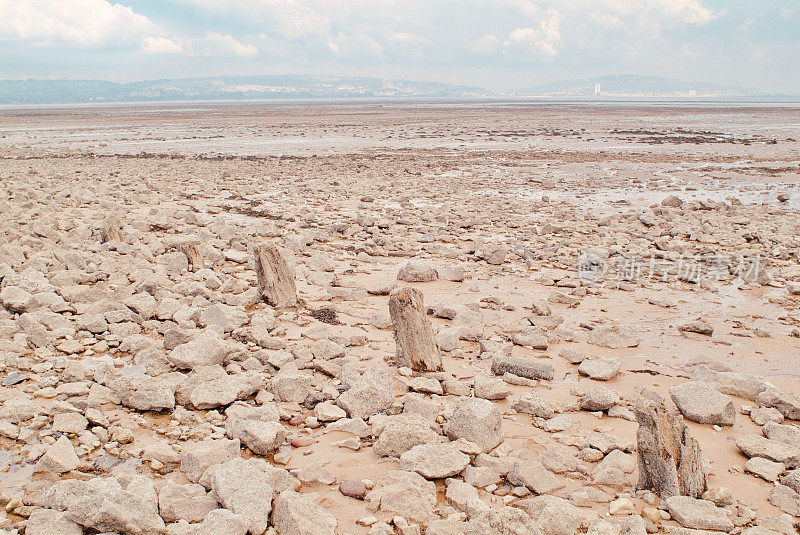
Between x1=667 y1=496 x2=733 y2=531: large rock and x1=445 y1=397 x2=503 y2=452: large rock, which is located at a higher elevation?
x1=445 y1=397 x2=503 y2=452: large rock

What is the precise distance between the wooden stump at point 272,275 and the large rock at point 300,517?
3817mm

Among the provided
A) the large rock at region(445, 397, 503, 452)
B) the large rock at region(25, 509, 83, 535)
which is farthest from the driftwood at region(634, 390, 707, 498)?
the large rock at region(25, 509, 83, 535)

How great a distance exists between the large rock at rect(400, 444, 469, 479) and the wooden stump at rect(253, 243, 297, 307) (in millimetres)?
3455

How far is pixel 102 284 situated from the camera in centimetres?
711

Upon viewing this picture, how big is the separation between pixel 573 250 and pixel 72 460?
7.84 metres

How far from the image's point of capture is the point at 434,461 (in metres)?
3.59

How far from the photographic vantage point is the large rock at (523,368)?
5102 mm

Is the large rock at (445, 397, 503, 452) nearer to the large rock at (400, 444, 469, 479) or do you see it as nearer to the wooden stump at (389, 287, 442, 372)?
the large rock at (400, 444, 469, 479)

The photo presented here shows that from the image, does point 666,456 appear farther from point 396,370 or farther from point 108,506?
point 108,506

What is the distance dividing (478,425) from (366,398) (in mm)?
927

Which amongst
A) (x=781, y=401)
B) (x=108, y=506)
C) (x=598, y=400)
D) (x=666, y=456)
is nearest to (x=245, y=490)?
(x=108, y=506)

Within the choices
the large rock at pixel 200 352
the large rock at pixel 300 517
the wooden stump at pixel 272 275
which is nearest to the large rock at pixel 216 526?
the large rock at pixel 300 517

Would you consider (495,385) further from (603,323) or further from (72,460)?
(72,460)

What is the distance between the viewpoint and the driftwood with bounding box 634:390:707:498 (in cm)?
336
